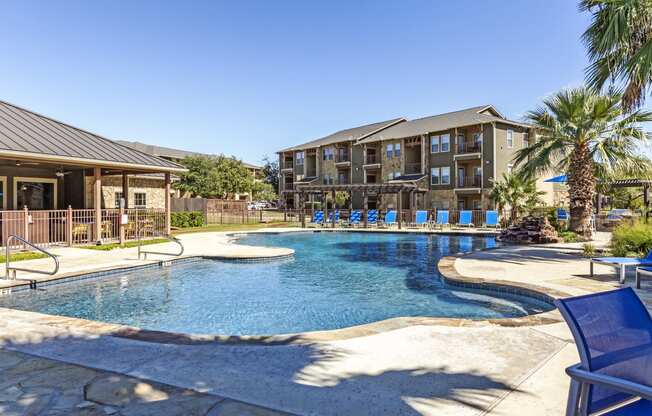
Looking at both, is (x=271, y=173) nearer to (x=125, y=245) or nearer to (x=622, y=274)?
(x=125, y=245)

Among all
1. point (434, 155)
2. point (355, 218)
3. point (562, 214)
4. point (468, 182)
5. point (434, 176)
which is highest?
point (434, 155)

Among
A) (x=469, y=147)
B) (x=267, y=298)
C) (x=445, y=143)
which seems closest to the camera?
(x=267, y=298)

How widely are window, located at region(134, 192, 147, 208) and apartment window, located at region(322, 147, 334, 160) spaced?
23502 millimetres

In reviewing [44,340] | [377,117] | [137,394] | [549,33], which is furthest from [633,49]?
[377,117]

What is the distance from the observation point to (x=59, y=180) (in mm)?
18938

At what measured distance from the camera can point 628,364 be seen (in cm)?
234

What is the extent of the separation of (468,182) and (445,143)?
3.82 meters

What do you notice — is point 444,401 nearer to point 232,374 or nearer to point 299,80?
point 232,374

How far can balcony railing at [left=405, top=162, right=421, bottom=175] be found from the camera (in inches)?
1485

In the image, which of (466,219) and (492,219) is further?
(466,219)

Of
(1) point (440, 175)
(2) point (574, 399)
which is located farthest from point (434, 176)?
(2) point (574, 399)

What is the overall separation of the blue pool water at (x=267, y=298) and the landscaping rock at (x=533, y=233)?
19.2 ft

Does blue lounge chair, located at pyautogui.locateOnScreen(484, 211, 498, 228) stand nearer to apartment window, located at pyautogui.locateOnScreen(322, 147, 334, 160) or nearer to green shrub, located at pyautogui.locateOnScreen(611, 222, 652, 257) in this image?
green shrub, located at pyautogui.locateOnScreen(611, 222, 652, 257)

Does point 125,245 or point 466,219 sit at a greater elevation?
point 466,219
